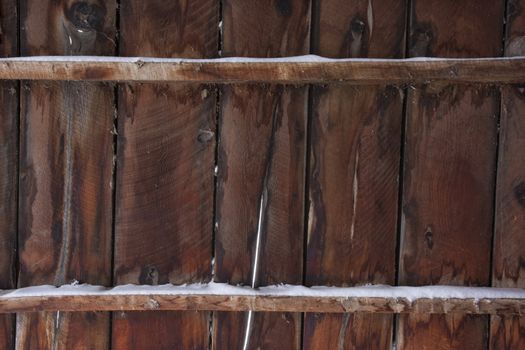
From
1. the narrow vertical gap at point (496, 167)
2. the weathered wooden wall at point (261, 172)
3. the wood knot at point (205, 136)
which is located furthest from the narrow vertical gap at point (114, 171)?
the narrow vertical gap at point (496, 167)

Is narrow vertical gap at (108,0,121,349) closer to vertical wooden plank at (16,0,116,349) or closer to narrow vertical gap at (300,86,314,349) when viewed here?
vertical wooden plank at (16,0,116,349)

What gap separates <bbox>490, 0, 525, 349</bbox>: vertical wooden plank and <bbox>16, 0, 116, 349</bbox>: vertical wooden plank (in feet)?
3.69

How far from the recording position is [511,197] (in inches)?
52.8

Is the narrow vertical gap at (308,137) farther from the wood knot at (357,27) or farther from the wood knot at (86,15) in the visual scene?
the wood knot at (86,15)

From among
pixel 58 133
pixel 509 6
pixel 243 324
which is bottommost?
A: pixel 243 324

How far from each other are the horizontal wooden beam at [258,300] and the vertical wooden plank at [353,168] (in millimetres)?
68

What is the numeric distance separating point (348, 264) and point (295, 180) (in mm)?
293

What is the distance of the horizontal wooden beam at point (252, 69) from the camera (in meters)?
1.25

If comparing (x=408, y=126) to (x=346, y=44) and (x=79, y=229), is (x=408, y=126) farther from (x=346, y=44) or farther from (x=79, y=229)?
(x=79, y=229)

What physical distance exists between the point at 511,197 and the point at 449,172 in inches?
7.5

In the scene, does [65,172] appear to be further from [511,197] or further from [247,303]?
[511,197]

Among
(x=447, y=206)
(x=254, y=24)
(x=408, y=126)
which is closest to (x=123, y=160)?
(x=254, y=24)

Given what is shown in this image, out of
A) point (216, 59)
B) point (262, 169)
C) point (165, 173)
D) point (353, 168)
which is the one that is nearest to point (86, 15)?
point (216, 59)

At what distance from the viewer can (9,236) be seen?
4.41 feet
